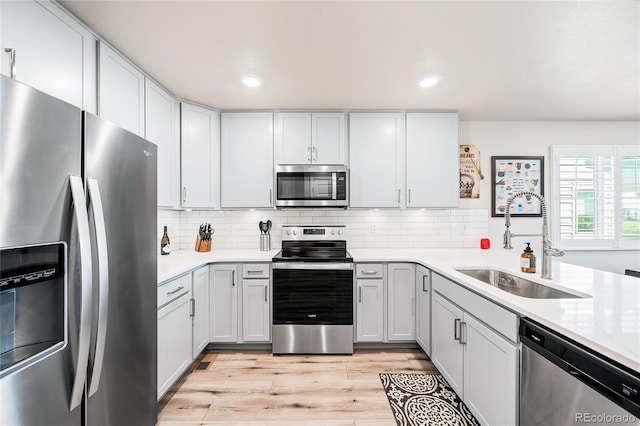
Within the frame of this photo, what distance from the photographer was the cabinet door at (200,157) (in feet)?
9.13

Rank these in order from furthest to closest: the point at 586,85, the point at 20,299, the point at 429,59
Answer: the point at 586,85, the point at 429,59, the point at 20,299

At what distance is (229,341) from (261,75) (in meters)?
2.38

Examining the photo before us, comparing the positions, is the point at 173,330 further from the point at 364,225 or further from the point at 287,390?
the point at 364,225

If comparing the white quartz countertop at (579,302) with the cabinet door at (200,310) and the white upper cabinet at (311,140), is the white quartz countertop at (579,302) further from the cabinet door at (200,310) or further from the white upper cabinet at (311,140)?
the white upper cabinet at (311,140)

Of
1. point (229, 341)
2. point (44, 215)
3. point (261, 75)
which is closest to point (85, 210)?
point (44, 215)

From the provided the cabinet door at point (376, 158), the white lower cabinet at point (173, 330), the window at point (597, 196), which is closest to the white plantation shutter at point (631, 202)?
the window at point (597, 196)

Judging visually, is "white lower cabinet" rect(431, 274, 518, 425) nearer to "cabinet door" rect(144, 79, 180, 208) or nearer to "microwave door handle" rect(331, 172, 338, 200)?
"microwave door handle" rect(331, 172, 338, 200)

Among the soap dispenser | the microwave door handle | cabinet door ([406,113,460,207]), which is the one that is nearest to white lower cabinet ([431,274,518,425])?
the soap dispenser

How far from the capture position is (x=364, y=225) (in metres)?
3.29

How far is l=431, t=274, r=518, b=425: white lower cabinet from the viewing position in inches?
53.1

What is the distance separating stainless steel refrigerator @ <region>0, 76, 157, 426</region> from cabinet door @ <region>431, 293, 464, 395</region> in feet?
6.14

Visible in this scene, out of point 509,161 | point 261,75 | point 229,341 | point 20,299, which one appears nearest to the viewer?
point 20,299

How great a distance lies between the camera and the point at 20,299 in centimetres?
80

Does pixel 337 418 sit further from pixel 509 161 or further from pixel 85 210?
pixel 509 161
